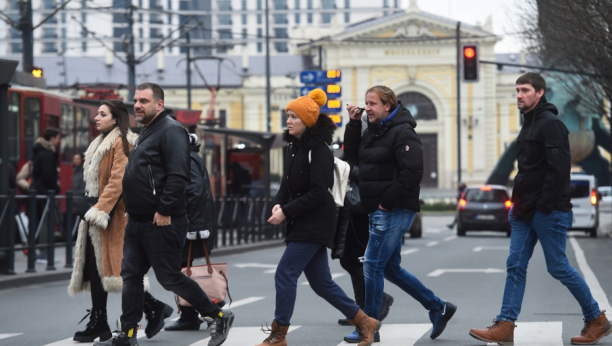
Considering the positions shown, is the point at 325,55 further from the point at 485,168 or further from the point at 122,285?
the point at 122,285

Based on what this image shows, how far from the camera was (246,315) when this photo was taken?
10.4 m

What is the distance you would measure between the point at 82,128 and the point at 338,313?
645 inches

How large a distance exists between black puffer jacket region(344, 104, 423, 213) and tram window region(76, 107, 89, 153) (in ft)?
60.8

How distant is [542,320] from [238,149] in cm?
2039

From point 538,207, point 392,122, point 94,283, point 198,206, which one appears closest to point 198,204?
point 198,206

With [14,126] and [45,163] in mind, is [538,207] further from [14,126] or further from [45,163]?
[14,126]

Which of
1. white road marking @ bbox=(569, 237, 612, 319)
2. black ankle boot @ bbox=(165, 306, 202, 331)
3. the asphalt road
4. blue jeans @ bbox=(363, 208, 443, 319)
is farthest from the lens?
white road marking @ bbox=(569, 237, 612, 319)

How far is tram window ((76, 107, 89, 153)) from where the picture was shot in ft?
84.7

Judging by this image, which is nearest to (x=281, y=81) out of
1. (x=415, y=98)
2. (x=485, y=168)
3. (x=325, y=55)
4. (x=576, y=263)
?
(x=325, y=55)

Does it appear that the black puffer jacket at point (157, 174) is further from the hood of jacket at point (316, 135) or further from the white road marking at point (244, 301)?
the white road marking at point (244, 301)

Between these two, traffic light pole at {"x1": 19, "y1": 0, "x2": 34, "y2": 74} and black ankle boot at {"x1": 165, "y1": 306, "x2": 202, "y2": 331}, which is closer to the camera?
black ankle boot at {"x1": 165, "y1": 306, "x2": 202, "y2": 331}

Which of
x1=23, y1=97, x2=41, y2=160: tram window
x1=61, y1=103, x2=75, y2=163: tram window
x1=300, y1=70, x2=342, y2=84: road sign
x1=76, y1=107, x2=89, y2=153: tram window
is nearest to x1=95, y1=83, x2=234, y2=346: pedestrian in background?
x1=23, y1=97, x2=41, y2=160: tram window

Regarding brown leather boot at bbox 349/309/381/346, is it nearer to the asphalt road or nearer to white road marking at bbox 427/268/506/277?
the asphalt road

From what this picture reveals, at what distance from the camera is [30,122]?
23031mm
